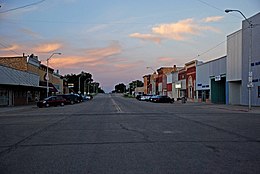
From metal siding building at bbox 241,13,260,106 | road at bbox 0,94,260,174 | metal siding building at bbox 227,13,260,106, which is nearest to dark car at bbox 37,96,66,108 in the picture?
metal siding building at bbox 227,13,260,106

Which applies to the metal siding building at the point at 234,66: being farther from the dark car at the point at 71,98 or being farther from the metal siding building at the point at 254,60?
the dark car at the point at 71,98

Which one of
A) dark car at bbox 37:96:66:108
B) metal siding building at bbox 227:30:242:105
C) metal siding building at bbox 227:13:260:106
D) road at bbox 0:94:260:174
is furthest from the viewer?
dark car at bbox 37:96:66:108

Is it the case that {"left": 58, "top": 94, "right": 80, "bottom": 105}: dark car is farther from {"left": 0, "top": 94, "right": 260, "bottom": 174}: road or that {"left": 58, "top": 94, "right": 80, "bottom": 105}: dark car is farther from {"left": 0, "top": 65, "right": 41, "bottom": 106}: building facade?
{"left": 0, "top": 94, "right": 260, "bottom": 174}: road

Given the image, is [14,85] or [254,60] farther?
[14,85]

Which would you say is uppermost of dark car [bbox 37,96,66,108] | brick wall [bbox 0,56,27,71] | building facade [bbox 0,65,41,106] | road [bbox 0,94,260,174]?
brick wall [bbox 0,56,27,71]

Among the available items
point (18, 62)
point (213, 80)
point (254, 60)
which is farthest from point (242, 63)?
point (18, 62)

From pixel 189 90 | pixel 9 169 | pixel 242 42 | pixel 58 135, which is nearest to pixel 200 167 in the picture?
pixel 9 169

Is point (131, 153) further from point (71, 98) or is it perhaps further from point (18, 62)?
point (18, 62)

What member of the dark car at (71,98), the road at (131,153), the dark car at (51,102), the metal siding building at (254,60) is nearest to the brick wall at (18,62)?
the dark car at (71,98)

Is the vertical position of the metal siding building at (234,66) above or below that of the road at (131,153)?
above

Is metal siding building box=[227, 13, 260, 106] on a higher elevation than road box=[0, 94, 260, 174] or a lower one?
higher

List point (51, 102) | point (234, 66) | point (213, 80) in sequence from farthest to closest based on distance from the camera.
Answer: point (213, 80) < point (51, 102) < point (234, 66)

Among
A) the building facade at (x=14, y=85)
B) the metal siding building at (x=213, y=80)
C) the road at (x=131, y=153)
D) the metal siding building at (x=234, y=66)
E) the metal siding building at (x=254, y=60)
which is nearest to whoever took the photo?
the road at (x=131, y=153)

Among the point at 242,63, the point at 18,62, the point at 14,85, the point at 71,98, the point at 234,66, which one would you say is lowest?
the point at 71,98
